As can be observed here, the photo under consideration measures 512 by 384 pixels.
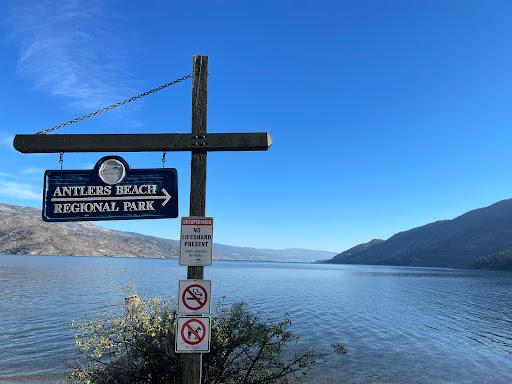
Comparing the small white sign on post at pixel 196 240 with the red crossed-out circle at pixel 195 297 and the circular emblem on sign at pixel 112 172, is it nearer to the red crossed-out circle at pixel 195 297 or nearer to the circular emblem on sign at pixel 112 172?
the red crossed-out circle at pixel 195 297

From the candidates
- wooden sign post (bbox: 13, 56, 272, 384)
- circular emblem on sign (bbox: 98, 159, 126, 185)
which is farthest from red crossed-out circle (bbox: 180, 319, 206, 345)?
circular emblem on sign (bbox: 98, 159, 126, 185)

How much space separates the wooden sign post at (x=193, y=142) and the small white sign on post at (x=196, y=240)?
21cm

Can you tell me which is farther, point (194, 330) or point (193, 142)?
point (193, 142)

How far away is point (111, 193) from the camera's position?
7.37 meters

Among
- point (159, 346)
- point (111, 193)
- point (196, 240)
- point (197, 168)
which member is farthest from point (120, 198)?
point (159, 346)

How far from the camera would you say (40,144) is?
7.65m

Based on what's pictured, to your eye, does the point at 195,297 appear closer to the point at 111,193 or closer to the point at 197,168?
the point at 197,168

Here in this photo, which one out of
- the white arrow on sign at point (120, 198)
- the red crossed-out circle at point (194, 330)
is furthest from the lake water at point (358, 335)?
the red crossed-out circle at point (194, 330)

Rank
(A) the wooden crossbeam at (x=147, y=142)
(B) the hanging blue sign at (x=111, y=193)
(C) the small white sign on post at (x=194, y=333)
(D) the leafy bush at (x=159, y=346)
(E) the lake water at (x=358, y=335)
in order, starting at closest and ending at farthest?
(C) the small white sign on post at (x=194, y=333), (B) the hanging blue sign at (x=111, y=193), (A) the wooden crossbeam at (x=147, y=142), (D) the leafy bush at (x=159, y=346), (E) the lake water at (x=358, y=335)

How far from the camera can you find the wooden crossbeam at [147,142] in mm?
7434

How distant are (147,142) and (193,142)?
2.75 ft

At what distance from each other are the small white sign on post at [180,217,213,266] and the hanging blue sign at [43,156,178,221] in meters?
0.42

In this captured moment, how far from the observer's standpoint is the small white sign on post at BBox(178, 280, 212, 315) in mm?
7023

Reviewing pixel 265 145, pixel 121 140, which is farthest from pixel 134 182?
pixel 265 145
